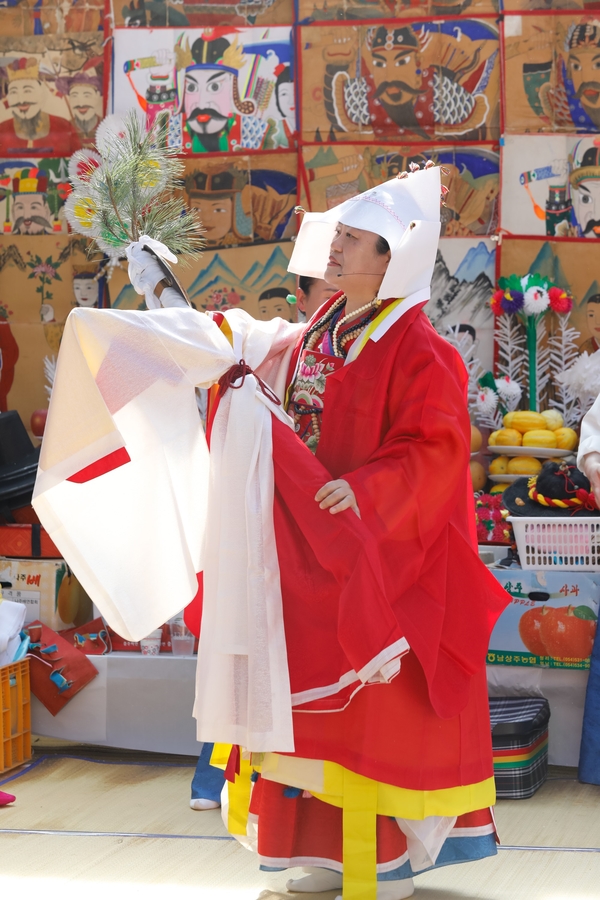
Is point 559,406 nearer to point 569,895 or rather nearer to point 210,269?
point 210,269

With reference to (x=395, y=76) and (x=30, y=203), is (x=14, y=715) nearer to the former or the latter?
(x=30, y=203)

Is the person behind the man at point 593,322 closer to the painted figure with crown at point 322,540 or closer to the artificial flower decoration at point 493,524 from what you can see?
the artificial flower decoration at point 493,524

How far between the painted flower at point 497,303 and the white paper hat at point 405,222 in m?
1.87

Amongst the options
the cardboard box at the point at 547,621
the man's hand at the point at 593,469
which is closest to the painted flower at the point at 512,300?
the cardboard box at the point at 547,621

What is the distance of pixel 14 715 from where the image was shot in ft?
11.5

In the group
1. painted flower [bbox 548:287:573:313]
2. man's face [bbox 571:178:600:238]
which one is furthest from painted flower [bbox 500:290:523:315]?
man's face [bbox 571:178:600:238]

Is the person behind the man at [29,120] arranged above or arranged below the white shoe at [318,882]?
above

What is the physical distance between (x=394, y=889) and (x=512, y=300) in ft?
8.04

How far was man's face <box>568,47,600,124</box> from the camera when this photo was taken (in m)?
4.12

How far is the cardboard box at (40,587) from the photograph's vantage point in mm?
3826

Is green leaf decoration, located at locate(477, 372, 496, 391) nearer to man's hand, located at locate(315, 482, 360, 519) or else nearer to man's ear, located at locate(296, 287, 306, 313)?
man's ear, located at locate(296, 287, 306, 313)

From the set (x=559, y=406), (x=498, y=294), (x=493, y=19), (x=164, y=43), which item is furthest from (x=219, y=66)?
(x=559, y=406)

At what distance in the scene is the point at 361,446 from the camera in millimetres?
2254

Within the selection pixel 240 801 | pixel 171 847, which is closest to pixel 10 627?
pixel 171 847
